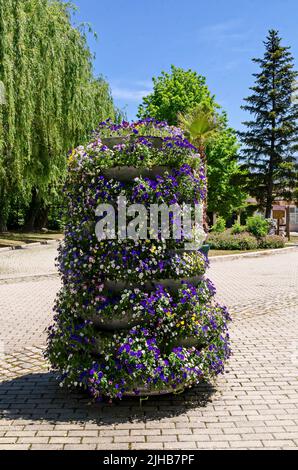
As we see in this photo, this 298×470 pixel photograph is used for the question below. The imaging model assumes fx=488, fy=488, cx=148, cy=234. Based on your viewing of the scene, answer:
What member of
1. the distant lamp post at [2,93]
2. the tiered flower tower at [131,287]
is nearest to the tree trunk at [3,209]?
the distant lamp post at [2,93]

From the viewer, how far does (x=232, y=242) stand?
25031 millimetres


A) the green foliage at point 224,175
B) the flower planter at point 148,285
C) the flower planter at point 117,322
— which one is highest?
the green foliage at point 224,175

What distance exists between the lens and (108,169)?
504 centimetres

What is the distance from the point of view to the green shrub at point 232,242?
25.0 m

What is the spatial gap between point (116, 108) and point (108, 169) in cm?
2679

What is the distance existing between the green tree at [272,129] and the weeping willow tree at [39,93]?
1887 cm

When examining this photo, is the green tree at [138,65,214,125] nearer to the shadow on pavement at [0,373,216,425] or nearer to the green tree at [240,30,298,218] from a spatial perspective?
the green tree at [240,30,298,218]

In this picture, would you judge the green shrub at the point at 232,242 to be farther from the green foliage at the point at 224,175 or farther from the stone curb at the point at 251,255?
the green foliage at the point at 224,175

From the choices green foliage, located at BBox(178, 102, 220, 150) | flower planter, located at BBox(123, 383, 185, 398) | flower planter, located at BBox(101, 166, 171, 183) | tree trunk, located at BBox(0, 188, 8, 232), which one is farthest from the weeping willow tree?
flower planter, located at BBox(123, 383, 185, 398)

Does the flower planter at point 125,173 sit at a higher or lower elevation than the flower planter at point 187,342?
higher

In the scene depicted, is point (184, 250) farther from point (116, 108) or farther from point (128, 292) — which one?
point (116, 108)

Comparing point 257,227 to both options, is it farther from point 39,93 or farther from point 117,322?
point 117,322

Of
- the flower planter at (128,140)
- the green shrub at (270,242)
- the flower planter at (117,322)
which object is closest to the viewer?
the flower planter at (117,322)
